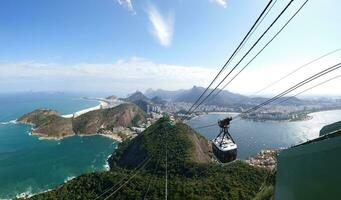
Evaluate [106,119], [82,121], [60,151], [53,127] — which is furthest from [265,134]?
[53,127]

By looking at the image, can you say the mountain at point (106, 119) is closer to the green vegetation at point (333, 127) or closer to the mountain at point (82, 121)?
the mountain at point (82, 121)

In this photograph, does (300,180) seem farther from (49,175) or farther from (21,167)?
(21,167)

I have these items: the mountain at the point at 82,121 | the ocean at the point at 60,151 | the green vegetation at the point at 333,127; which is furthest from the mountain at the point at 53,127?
the green vegetation at the point at 333,127

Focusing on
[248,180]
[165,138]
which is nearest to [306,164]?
[248,180]

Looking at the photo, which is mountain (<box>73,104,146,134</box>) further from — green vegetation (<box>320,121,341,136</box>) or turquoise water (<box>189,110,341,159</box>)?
green vegetation (<box>320,121,341,136</box>)

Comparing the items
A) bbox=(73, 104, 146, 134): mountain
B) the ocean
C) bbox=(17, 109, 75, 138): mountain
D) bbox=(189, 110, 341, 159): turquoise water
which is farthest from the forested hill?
bbox=(73, 104, 146, 134): mountain

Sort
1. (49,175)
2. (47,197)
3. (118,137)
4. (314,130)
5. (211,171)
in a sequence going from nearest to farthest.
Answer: (47,197) → (211,171) → (49,175) → (118,137) → (314,130)
